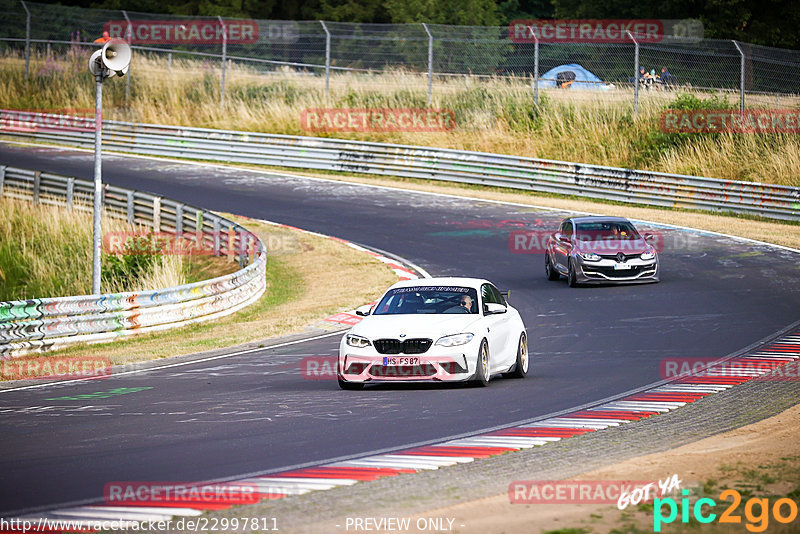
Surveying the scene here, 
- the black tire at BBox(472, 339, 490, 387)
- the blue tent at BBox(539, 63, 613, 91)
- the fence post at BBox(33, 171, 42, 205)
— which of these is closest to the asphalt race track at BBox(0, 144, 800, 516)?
the black tire at BBox(472, 339, 490, 387)

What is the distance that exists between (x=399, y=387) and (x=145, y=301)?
7381 millimetres


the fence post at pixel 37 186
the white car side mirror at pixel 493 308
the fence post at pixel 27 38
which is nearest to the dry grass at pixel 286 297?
the white car side mirror at pixel 493 308

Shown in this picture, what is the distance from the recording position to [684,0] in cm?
5706

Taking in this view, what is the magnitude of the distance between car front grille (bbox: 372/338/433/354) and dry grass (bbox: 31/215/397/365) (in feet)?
16.4

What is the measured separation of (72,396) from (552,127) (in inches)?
1152

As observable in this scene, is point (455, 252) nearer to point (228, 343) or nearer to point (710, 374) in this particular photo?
point (228, 343)

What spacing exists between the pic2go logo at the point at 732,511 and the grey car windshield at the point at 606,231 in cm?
1610

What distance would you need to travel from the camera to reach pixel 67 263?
91.1ft

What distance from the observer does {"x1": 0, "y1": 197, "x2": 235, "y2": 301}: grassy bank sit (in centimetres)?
2561

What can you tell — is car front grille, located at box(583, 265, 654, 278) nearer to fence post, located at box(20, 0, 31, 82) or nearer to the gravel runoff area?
the gravel runoff area

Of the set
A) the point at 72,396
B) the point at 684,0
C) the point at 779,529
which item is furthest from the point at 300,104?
the point at 779,529

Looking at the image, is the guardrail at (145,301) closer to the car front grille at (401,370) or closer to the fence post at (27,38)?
the car front grille at (401,370)

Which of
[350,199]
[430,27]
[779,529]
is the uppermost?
[430,27]

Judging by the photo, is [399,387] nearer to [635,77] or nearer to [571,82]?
[635,77]
